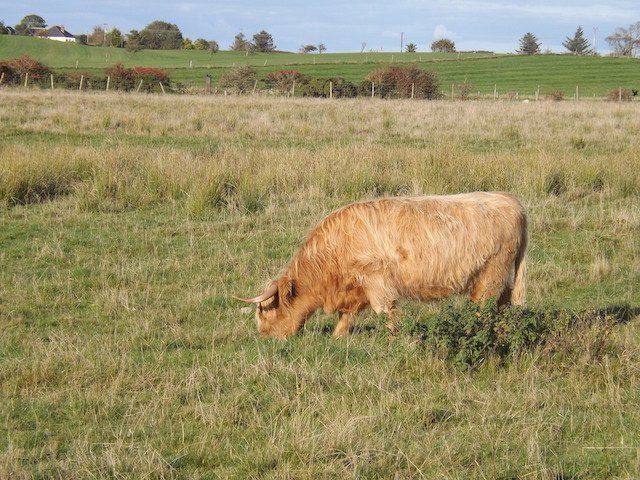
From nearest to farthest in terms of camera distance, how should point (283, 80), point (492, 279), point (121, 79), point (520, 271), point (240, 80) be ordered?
1. point (492, 279)
2. point (520, 271)
3. point (121, 79)
4. point (283, 80)
5. point (240, 80)

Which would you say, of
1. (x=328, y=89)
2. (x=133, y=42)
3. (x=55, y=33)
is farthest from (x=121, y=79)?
(x=55, y=33)

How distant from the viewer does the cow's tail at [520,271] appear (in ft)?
21.6

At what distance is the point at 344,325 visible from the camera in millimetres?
6508

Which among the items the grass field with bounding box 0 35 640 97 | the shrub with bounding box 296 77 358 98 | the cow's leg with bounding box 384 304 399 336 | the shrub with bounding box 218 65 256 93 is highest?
the grass field with bounding box 0 35 640 97

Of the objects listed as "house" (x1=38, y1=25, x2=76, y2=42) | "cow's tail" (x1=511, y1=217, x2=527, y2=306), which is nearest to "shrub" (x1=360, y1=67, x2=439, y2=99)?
"cow's tail" (x1=511, y1=217, x2=527, y2=306)

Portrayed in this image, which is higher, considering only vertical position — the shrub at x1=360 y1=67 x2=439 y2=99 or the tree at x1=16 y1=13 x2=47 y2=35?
the tree at x1=16 y1=13 x2=47 y2=35

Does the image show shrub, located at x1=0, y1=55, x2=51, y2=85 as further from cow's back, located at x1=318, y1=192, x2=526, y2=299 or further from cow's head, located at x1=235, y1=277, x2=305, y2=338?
cow's back, located at x1=318, y1=192, x2=526, y2=299

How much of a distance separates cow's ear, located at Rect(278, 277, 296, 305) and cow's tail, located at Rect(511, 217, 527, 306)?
187 centimetres

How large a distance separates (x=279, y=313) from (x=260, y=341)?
305 mm

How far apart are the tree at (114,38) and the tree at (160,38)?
3.01 m

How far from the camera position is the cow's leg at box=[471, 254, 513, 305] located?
640 centimetres

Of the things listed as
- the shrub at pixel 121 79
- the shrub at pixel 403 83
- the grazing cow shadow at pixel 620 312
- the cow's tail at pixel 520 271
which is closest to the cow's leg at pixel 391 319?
the cow's tail at pixel 520 271

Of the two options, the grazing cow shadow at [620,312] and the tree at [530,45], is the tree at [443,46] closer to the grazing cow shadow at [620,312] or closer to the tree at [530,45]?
the tree at [530,45]

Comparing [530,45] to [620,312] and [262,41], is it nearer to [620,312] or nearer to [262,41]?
[262,41]
